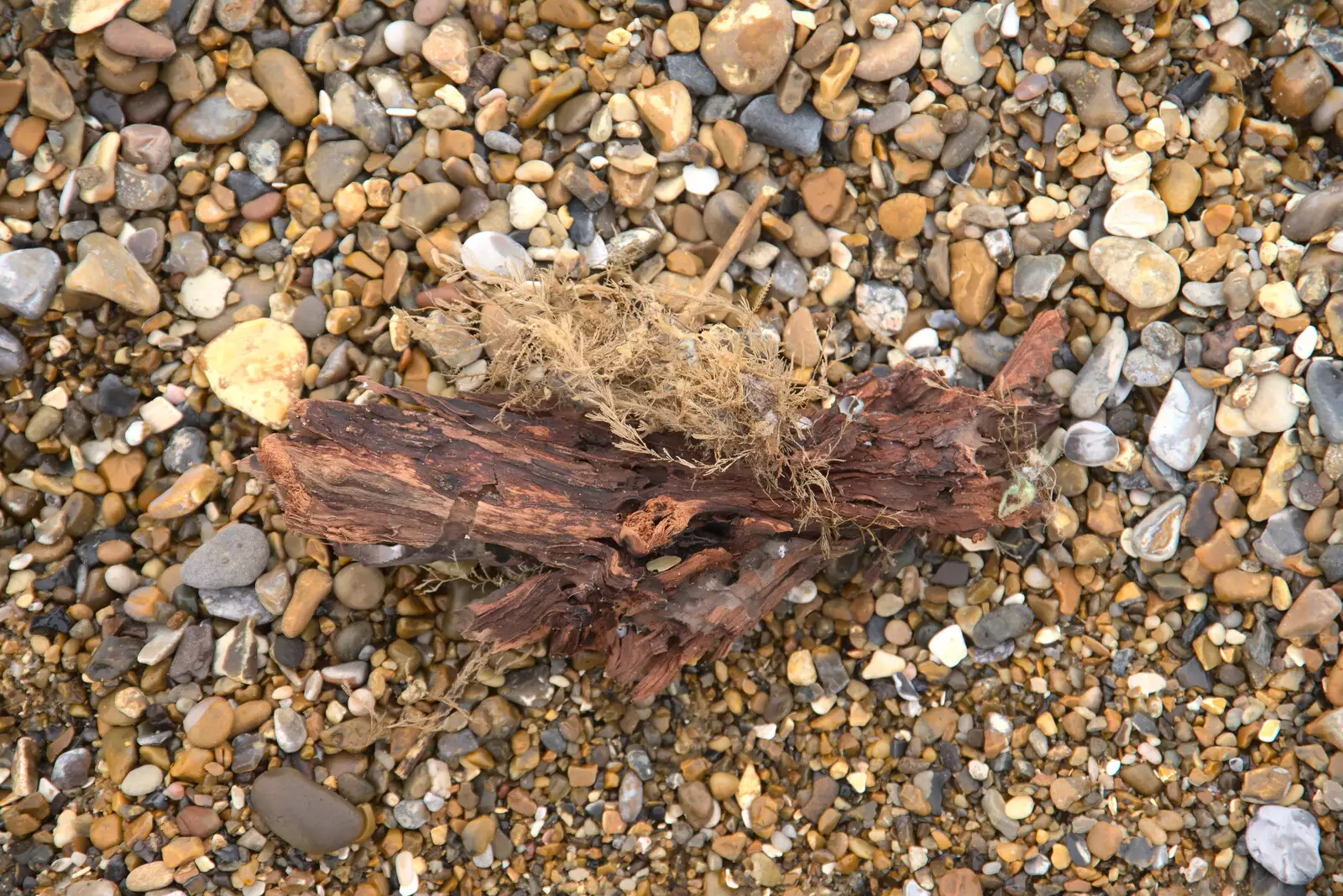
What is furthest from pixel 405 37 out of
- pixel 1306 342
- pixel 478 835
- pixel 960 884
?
pixel 960 884

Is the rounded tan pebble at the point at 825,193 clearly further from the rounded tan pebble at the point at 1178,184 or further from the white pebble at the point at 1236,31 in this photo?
the white pebble at the point at 1236,31

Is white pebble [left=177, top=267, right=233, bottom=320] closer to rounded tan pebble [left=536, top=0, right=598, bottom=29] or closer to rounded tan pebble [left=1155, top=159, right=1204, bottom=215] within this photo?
rounded tan pebble [left=536, top=0, right=598, bottom=29]

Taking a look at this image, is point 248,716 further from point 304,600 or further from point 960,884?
point 960,884

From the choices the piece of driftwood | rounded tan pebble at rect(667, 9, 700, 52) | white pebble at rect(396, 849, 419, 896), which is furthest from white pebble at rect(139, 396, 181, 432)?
rounded tan pebble at rect(667, 9, 700, 52)

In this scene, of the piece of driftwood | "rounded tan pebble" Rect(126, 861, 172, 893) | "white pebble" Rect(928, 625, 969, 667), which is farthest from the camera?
"white pebble" Rect(928, 625, 969, 667)

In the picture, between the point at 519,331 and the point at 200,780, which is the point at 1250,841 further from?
the point at 200,780

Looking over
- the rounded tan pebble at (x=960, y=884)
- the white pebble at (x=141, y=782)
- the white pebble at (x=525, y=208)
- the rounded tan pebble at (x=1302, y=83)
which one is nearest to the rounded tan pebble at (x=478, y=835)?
the white pebble at (x=141, y=782)
